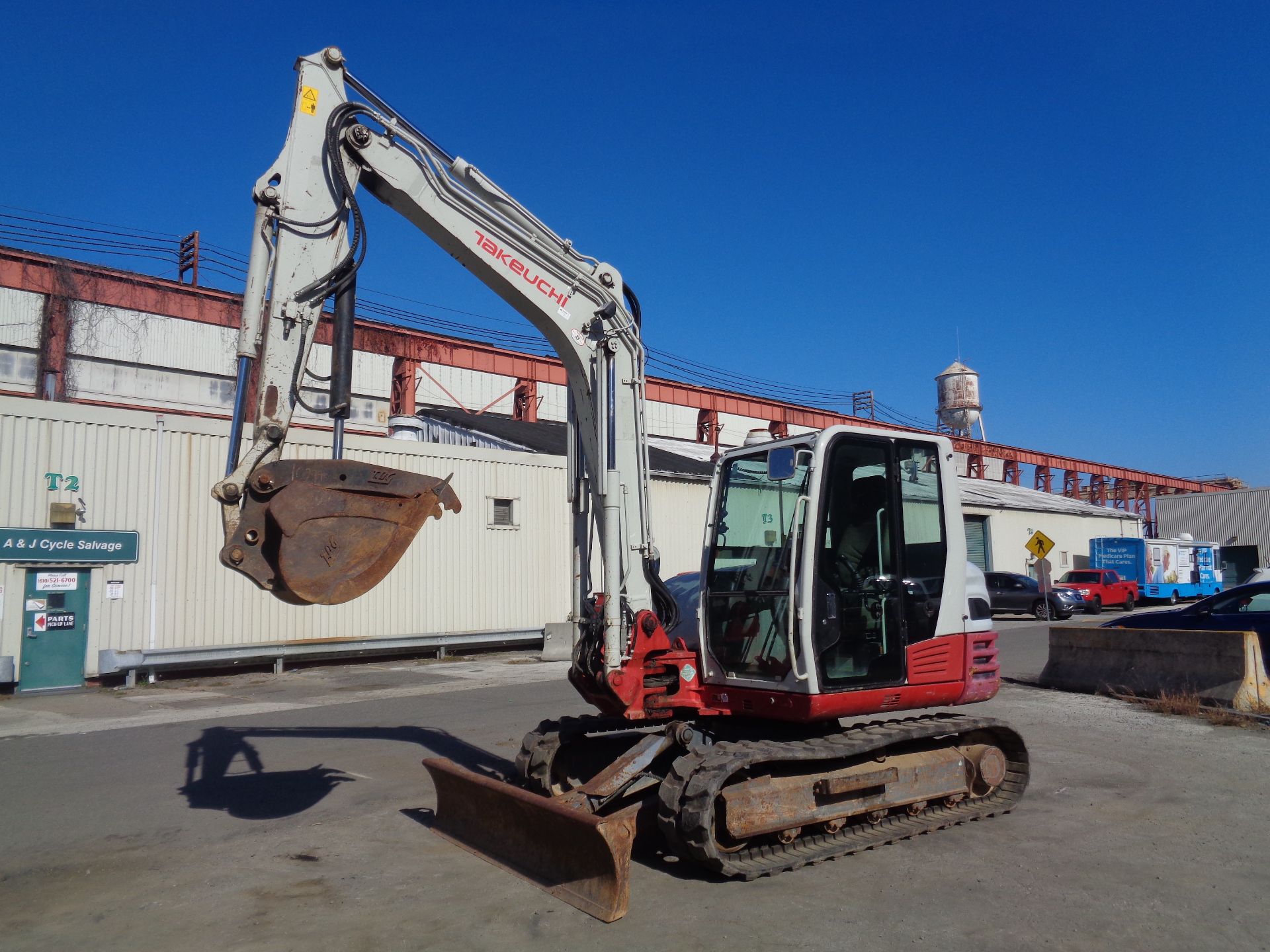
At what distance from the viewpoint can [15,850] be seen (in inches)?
246

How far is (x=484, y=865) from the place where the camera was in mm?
5809

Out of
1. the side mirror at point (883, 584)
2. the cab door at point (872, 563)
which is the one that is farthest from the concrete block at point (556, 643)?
the side mirror at point (883, 584)

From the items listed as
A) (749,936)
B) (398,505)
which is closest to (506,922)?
(749,936)

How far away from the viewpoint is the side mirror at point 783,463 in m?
6.30

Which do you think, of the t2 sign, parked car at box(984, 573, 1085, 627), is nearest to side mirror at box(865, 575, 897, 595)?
the t2 sign

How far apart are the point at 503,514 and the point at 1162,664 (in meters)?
12.7

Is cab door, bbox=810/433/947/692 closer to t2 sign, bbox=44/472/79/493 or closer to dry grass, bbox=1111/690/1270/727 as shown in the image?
dry grass, bbox=1111/690/1270/727

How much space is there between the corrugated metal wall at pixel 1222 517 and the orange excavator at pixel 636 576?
162 ft

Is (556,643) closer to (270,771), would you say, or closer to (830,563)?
(270,771)

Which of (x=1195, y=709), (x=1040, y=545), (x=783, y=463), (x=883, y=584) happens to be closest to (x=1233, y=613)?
(x=1195, y=709)

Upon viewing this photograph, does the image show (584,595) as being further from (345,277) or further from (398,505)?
(345,277)

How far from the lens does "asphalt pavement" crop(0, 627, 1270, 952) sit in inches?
186

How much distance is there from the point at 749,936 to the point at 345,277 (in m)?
4.27

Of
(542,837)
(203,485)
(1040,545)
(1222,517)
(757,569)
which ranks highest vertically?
(1222,517)
